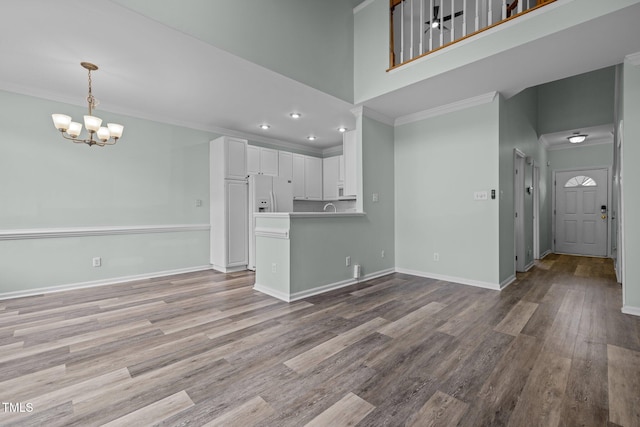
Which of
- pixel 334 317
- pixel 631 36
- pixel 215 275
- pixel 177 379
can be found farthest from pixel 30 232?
pixel 631 36

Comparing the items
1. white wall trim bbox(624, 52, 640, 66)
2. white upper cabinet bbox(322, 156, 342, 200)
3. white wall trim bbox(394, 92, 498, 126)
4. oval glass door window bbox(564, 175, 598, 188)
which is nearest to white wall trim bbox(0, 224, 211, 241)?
white upper cabinet bbox(322, 156, 342, 200)

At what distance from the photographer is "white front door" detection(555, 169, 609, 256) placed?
6477mm

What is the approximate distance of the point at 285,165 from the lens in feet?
21.0

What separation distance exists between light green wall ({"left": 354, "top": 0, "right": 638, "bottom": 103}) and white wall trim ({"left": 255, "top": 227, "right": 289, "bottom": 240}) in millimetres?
2233

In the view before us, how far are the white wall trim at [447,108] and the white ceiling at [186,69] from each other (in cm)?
9

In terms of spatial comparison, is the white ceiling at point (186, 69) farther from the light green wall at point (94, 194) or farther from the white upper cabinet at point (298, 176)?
the white upper cabinet at point (298, 176)

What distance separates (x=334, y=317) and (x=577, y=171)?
738 cm

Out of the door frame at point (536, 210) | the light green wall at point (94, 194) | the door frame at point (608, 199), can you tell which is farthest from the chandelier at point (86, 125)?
the door frame at point (608, 199)

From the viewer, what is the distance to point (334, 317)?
293cm

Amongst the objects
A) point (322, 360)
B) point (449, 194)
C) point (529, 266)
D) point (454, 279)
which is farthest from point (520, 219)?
point (322, 360)

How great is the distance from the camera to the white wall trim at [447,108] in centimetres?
391

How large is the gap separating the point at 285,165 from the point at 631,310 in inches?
221

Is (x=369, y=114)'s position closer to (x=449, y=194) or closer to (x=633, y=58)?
(x=449, y=194)

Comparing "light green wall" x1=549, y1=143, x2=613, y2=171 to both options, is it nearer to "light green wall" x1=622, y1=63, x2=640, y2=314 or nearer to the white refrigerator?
"light green wall" x1=622, y1=63, x2=640, y2=314
